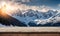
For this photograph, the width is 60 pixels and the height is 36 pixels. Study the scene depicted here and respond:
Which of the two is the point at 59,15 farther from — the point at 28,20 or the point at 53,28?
the point at 28,20

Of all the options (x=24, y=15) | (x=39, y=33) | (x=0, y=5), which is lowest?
(x=39, y=33)

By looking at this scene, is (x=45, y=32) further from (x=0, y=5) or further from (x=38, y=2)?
(x=0, y=5)

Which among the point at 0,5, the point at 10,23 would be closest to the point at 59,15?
the point at 10,23

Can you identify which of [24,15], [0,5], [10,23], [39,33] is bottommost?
[39,33]

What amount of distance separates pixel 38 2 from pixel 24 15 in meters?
0.29

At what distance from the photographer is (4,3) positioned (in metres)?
2.01

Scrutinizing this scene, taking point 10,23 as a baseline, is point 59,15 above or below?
above

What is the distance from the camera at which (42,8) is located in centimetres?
198

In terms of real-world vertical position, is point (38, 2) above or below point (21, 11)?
above

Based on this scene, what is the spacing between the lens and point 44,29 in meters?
1.94

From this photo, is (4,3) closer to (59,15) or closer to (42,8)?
(42,8)

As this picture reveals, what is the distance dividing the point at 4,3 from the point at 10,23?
32 centimetres

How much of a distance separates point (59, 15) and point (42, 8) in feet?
0.89

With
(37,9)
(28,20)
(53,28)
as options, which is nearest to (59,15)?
(53,28)
